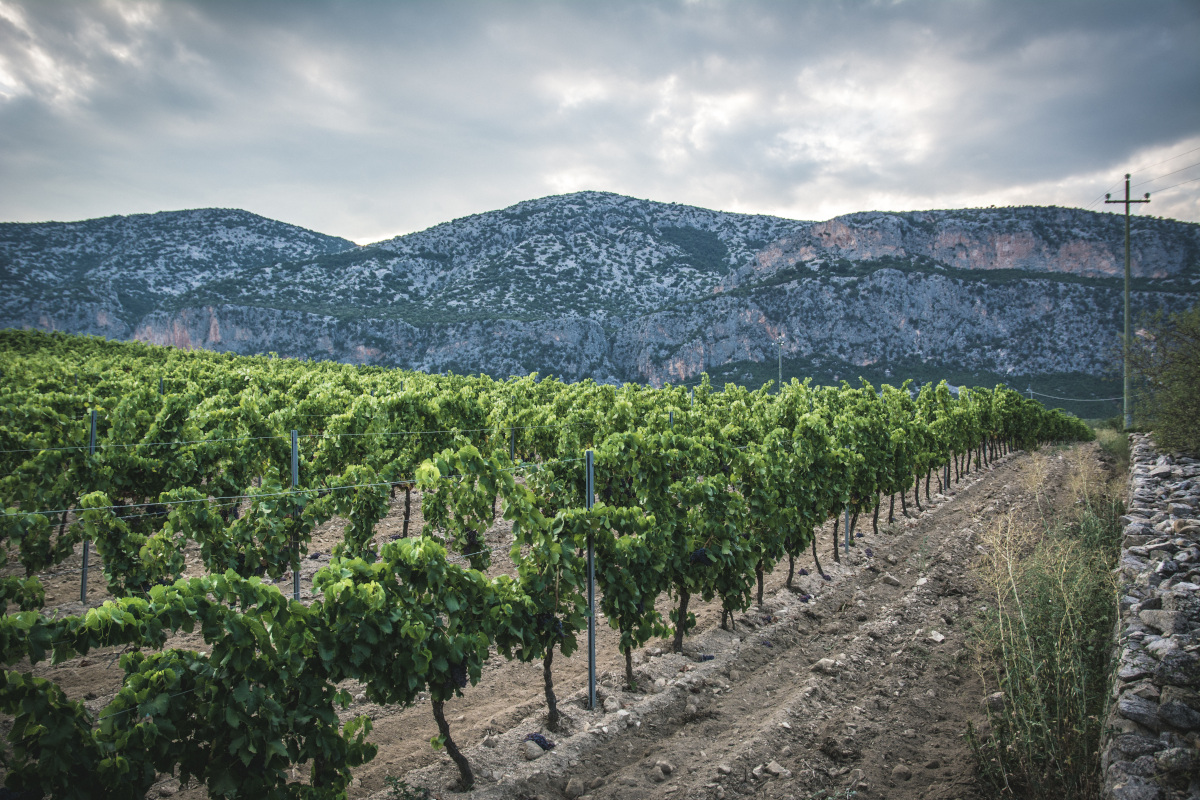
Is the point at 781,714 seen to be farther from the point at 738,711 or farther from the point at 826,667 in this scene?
the point at 826,667

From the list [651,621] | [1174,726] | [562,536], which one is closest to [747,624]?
[651,621]

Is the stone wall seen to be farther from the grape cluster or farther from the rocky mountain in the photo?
the rocky mountain

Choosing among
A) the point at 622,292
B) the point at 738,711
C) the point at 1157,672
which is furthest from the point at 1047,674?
the point at 622,292

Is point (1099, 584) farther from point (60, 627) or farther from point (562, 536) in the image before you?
point (60, 627)

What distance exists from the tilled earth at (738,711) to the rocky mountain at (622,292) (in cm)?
6468

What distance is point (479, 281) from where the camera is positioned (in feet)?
285

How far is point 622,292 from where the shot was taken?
91188 millimetres

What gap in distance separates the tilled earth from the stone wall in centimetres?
96

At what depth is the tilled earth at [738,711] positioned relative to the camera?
14.0ft

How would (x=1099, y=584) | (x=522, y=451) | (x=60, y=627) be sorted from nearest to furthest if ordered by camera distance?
(x=60, y=627)
(x=1099, y=584)
(x=522, y=451)

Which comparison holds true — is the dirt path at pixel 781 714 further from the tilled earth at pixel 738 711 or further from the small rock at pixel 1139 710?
the small rock at pixel 1139 710

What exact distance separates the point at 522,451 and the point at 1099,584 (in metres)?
10.3

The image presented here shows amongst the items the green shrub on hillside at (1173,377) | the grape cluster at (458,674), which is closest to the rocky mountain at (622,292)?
the green shrub on hillside at (1173,377)

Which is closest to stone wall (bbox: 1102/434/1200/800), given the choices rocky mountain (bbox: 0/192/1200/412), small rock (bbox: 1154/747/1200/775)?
small rock (bbox: 1154/747/1200/775)
